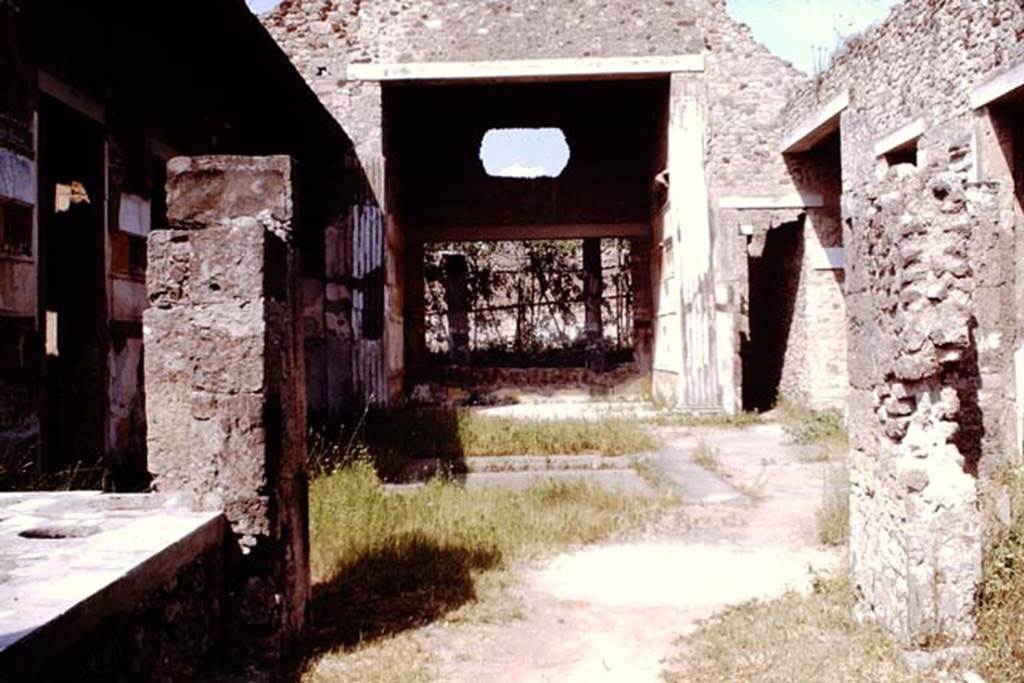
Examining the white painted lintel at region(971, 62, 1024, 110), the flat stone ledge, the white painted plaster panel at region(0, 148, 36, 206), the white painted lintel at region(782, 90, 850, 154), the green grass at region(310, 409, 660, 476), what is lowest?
the green grass at region(310, 409, 660, 476)

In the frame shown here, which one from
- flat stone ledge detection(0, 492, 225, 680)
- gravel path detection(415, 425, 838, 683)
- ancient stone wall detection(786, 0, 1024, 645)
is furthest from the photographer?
gravel path detection(415, 425, 838, 683)

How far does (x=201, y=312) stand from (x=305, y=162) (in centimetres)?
853

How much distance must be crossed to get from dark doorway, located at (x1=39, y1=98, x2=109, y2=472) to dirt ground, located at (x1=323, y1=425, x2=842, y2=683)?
10.9ft

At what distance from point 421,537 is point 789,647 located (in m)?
2.33

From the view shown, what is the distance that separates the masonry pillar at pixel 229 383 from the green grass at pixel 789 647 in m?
1.57

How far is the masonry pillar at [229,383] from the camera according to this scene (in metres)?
3.47

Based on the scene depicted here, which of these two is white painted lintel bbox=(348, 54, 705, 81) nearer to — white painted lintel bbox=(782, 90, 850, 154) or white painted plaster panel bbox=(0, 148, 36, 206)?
white painted lintel bbox=(782, 90, 850, 154)

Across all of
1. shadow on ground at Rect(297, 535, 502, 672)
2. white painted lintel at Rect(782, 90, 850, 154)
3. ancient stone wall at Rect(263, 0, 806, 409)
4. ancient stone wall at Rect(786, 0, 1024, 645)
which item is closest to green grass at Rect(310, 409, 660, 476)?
shadow on ground at Rect(297, 535, 502, 672)

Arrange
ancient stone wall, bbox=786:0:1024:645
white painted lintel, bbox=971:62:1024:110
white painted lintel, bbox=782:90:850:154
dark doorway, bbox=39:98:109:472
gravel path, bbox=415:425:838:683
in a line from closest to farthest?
ancient stone wall, bbox=786:0:1024:645, gravel path, bbox=415:425:838:683, dark doorway, bbox=39:98:109:472, white painted lintel, bbox=971:62:1024:110, white painted lintel, bbox=782:90:850:154

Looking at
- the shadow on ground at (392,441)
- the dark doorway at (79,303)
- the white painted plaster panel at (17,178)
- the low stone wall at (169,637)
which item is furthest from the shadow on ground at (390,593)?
the white painted plaster panel at (17,178)

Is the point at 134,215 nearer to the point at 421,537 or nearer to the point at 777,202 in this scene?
the point at 421,537

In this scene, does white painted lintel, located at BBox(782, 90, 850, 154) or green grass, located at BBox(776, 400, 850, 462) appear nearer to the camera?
green grass, located at BBox(776, 400, 850, 462)

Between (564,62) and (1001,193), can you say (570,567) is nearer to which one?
(1001,193)

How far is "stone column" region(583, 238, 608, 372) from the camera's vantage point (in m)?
15.8
